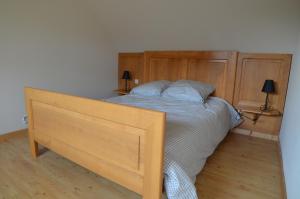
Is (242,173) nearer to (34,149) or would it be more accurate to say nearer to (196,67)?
(196,67)

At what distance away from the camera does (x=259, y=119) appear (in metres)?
3.04

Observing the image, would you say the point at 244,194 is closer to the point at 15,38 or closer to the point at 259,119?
the point at 259,119

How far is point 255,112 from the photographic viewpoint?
2820 millimetres

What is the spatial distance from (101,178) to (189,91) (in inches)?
62.8

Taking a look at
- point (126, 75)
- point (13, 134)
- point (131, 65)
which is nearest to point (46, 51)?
point (13, 134)

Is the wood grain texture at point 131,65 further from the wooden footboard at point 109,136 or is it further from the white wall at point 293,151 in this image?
the white wall at point 293,151

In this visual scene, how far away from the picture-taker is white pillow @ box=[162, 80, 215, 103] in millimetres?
2773

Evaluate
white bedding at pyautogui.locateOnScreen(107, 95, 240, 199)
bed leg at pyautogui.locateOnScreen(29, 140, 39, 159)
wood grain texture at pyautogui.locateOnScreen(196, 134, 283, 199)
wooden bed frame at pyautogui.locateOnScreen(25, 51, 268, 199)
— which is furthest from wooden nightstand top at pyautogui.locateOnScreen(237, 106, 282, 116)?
bed leg at pyautogui.locateOnScreen(29, 140, 39, 159)

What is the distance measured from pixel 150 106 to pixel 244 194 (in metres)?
1.32

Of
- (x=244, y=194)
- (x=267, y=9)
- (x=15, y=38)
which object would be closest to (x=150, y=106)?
(x=244, y=194)

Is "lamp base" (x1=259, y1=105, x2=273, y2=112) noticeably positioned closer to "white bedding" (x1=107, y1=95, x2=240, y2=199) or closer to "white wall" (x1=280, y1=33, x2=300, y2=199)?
"white bedding" (x1=107, y1=95, x2=240, y2=199)

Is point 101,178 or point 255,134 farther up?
point 255,134

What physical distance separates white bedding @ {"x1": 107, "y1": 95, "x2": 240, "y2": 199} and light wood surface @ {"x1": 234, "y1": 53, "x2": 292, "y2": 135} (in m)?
0.28

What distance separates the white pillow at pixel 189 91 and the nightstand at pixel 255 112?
518 mm
